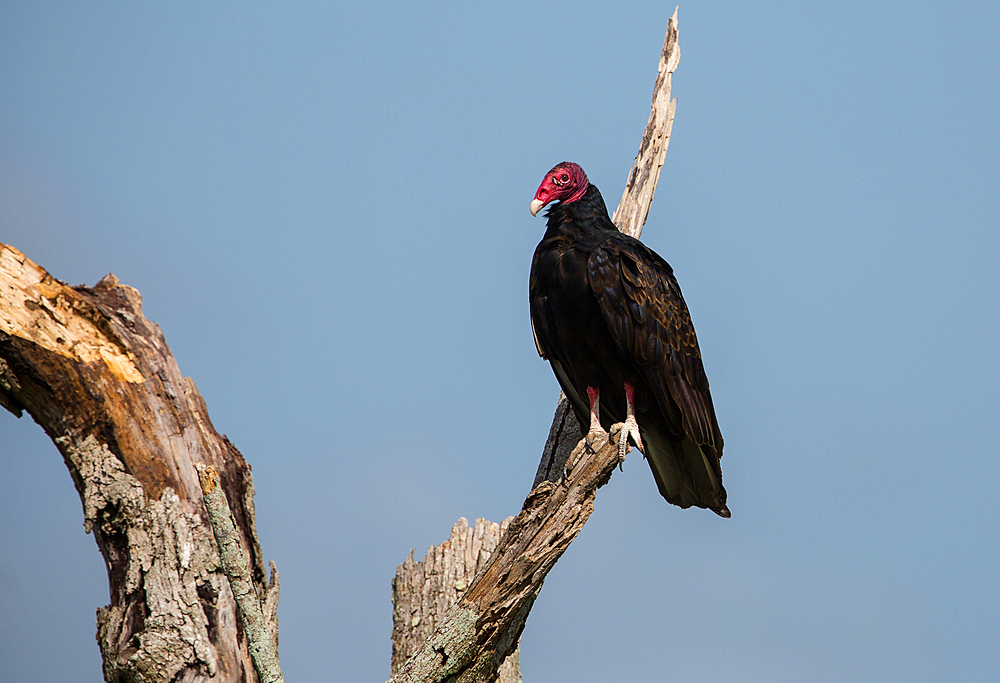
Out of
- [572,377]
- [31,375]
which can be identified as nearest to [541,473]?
[572,377]

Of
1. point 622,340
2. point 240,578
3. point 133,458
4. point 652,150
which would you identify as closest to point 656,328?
point 622,340

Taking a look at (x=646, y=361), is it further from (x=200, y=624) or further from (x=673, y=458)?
(x=200, y=624)

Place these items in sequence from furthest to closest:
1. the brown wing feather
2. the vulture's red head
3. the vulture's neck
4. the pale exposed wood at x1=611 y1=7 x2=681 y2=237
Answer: the pale exposed wood at x1=611 y1=7 x2=681 y2=237, the vulture's red head, the vulture's neck, the brown wing feather

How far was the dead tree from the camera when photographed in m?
2.86

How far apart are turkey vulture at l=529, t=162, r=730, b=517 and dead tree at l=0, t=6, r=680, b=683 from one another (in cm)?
59

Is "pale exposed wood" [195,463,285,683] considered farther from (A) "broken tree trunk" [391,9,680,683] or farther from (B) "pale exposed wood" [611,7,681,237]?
(B) "pale exposed wood" [611,7,681,237]

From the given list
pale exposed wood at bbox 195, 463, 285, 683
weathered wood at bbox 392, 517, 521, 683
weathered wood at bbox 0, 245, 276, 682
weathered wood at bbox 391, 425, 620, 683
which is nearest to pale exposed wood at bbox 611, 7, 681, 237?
weathered wood at bbox 392, 517, 521, 683

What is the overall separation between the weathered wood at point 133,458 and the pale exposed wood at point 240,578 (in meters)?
0.25

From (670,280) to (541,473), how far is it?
1089 millimetres

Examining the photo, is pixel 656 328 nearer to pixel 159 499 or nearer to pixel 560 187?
pixel 560 187

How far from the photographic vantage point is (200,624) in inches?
112

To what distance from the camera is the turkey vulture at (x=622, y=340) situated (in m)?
3.69

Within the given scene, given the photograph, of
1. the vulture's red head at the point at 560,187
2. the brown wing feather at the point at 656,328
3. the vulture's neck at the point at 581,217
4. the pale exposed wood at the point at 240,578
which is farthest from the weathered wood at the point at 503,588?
the vulture's red head at the point at 560,187

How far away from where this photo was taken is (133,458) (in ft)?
9.94
